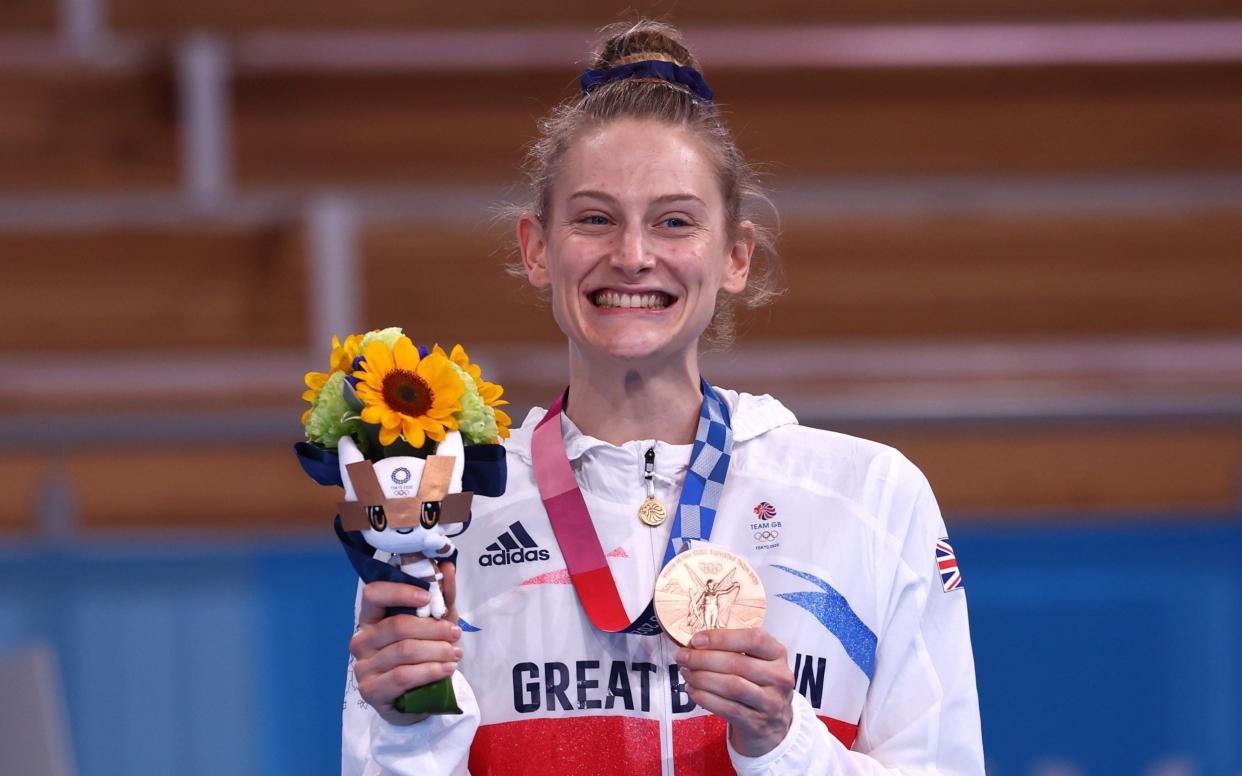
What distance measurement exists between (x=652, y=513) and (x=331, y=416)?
1.60ft

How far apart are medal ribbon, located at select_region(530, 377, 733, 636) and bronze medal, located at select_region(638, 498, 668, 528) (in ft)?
0.10

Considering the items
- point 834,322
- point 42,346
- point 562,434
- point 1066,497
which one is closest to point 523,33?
point 834,322

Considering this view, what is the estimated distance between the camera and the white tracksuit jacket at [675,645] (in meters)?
1.88

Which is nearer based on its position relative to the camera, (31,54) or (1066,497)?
(1066,497)

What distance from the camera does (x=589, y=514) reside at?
1.97 metres

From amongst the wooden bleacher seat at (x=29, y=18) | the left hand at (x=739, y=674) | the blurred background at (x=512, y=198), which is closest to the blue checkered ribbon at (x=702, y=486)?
the left hand at (x=739, y=674)

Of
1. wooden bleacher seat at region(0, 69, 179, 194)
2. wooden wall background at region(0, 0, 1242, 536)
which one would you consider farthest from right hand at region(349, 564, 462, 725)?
wooden bleacher seat at region(0, 69, 179, 194)

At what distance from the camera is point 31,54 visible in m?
4.98

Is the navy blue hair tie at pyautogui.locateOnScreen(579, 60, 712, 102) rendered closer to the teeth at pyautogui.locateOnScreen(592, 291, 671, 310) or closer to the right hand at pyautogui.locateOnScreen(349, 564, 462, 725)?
the teeth at pyautogui.locateOnScreen(592, 291, 671, 310)

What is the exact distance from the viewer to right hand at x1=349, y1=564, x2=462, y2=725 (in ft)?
5.35

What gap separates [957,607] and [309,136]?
144 inches

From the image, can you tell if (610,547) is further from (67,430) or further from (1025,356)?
(1025,356)

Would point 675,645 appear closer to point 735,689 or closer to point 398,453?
point 735,689

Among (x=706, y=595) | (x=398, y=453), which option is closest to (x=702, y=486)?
(x=706, y=595)
